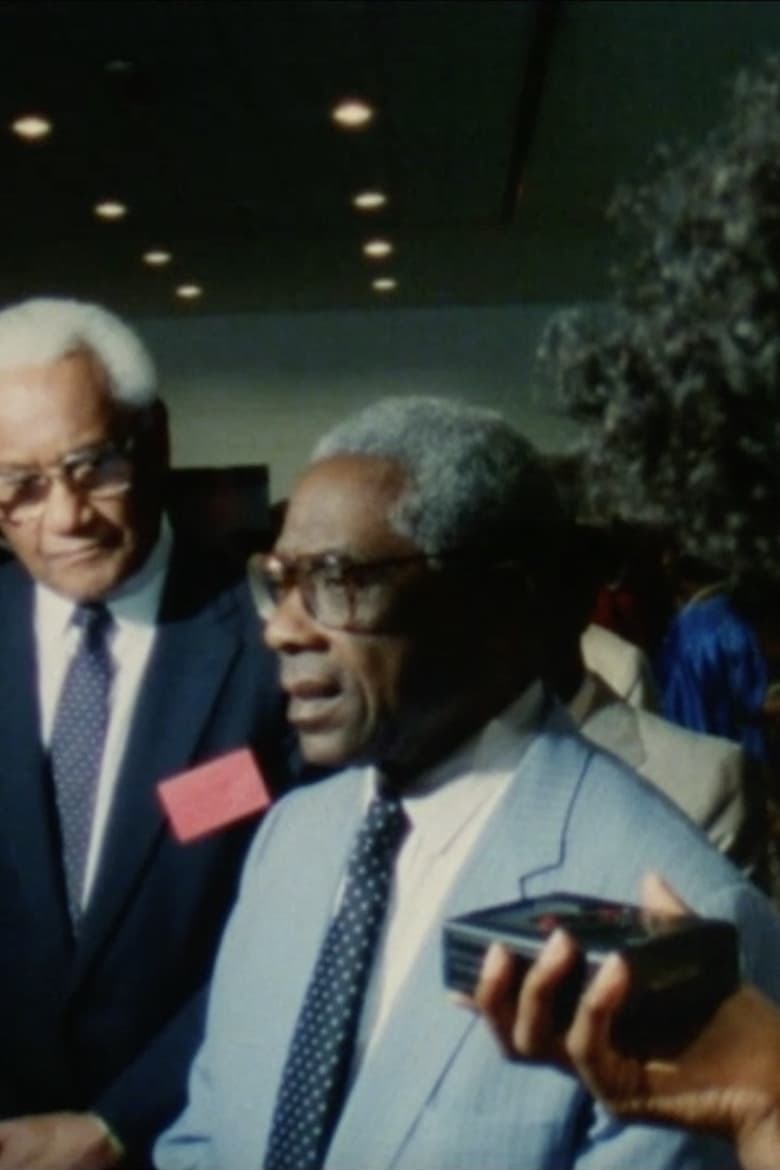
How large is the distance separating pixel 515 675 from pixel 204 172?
6113 millimetres

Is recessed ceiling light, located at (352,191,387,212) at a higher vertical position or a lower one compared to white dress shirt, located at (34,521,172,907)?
higher

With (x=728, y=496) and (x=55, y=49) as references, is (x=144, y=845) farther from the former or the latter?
(x=55, y=49)

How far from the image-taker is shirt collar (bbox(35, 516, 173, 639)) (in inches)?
73.0

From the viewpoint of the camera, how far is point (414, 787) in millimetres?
1477

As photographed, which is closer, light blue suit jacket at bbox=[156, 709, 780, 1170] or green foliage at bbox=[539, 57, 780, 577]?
green foliage at bbox=[539, 57, 780, 577]

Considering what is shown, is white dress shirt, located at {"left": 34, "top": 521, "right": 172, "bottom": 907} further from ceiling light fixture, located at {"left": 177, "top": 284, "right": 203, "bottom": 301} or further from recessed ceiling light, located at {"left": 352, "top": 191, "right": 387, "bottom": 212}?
ceiling light fixture, located at {"left": 177, "top": 284, "right": 203, "bottom": 301}

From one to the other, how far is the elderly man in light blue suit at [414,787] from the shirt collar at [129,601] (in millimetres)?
379

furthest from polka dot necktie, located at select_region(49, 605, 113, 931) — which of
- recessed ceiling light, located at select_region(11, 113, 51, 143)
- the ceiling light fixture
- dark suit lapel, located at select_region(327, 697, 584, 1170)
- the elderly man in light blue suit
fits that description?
the ceiling light fixture

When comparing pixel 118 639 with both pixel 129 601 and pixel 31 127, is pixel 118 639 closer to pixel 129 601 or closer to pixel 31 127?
pixel 129 601

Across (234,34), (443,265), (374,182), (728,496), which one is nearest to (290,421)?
(443,265)

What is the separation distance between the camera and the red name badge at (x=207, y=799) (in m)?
1.72

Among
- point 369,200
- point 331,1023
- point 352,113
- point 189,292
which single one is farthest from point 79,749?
point 189,292

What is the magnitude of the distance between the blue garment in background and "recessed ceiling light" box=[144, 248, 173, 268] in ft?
20.4

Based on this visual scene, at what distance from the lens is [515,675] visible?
149cm
